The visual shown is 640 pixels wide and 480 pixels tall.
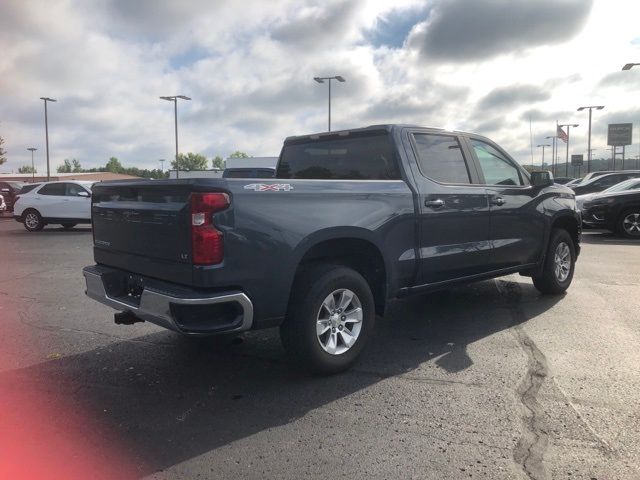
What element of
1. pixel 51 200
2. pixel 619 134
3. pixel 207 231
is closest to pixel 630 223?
pixel 207 231

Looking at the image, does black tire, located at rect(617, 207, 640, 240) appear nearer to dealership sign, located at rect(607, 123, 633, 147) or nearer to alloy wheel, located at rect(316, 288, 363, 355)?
Answer: alloy wheel, located at rect(316, 288, 363, 355)

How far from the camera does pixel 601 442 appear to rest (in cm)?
310

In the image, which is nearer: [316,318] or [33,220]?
[316,318]

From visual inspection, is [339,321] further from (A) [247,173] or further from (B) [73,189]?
(B) [73,189]

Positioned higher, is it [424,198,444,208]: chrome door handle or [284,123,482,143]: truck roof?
[284,123,482,143]: truck roof

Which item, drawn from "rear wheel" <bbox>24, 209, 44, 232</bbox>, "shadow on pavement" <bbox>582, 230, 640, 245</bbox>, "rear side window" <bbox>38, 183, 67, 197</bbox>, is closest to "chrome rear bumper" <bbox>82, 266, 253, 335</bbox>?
"shadow on pavement" <bbox>582, 230, 640, 245</bbox>

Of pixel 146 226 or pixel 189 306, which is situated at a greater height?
pixel 146 226

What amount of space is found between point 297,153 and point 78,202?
13.6 m

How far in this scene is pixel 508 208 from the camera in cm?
580

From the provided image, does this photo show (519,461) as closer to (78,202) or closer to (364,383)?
(364,383)

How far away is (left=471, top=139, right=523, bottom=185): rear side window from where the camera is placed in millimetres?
5707

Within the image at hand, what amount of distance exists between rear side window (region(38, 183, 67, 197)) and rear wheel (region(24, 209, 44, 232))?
71cm

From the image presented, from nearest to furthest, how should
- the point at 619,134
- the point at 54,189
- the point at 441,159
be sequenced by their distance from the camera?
the point at 441,159
the point at 54,189
the point at 619,134

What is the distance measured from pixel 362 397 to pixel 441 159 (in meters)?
2.54
